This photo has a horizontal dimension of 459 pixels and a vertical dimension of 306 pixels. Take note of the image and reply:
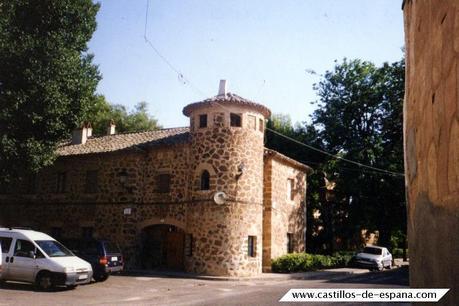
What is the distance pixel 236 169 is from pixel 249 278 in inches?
198

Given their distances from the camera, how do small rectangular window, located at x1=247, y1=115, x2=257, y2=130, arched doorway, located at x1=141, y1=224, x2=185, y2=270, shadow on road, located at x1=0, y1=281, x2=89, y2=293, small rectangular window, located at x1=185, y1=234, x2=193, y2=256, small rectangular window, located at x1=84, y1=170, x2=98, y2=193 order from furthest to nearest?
small rectangular window, located at x1=84, y1=170, x2=98, y2=193, arched doorway, located at x1=141, y1=224, x2=185, y2=270, small rectangular window, located at x1=247, y1=115, x2=257, y2=130, small rectangular window, located at x1=185, y1=234, x2=193, y2=256, shadow on road, located at x1=0, y1=281, x2=89, y2=293

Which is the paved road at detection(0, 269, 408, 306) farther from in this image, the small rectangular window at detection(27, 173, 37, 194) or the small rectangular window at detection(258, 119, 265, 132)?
the small rectangular window at detection(27, 173, 37, 194)

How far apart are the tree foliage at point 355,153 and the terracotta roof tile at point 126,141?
12351 mm

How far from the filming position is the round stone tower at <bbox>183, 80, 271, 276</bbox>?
62.0ft

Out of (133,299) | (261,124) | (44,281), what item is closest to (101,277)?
(44,281)

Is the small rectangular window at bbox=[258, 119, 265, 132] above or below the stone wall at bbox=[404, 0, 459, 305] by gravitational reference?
above

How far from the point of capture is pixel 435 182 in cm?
229

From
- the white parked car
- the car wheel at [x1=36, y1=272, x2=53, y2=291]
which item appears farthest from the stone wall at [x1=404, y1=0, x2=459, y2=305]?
the white parked car

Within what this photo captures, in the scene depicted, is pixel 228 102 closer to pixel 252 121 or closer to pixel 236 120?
pixel 236 120

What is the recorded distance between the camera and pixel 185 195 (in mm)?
20750

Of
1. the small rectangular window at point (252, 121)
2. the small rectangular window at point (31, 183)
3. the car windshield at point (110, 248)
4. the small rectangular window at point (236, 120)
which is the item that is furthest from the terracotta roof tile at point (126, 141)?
the car windshield at point (110, 248)

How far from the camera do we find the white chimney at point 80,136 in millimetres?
25917

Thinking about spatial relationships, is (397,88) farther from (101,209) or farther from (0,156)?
(0,156)

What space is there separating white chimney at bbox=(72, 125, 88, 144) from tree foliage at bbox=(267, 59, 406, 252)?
1544cm
